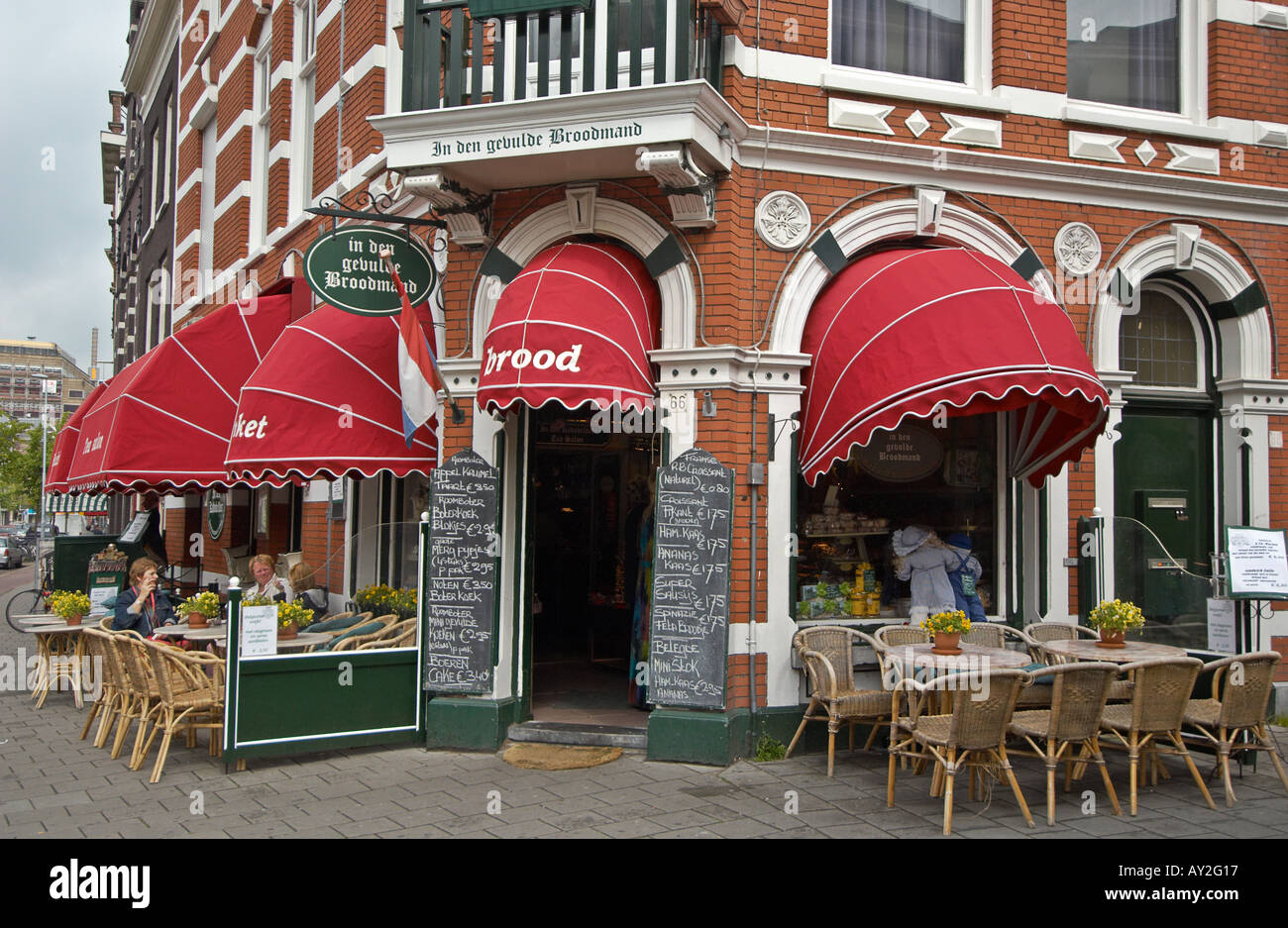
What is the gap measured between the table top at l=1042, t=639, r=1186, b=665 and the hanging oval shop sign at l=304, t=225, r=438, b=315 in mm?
5729

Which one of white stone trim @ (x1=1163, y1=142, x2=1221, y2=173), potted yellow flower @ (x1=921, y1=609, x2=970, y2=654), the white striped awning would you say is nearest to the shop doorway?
potted yellow flower @ (x1=921, y1=609, x2=970, y2=654)

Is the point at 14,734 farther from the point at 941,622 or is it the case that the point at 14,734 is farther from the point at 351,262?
the point at 941,622

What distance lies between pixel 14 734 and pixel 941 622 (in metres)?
8.26

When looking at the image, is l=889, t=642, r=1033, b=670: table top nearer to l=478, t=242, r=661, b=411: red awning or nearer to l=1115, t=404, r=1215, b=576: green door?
l=478, t=242, r=661, b=411: red awning

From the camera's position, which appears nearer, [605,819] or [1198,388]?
[605,819]

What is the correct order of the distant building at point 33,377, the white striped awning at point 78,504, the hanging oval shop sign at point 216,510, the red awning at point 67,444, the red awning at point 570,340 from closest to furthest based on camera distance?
the red awning at point 570,340 → the red awning at point 67,444 → the hanging oval shop sign at point 216,510 → the white striped awning at point 78,504 → the distant building at point 33,377

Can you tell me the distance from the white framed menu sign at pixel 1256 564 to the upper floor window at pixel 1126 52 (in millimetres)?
4151

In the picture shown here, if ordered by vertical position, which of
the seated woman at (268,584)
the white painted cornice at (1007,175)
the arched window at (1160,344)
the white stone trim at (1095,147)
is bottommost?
the seated woman at (268,584)

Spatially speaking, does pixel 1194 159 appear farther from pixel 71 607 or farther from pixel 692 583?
pixel 71 607

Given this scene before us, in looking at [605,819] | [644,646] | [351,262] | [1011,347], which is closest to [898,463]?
[1011,347]

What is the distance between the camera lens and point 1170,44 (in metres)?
9.36

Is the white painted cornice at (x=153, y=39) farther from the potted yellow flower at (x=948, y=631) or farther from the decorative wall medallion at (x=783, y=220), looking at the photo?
the potted yellow flower at (x=948, y=631)

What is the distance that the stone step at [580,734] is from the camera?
25.2ft

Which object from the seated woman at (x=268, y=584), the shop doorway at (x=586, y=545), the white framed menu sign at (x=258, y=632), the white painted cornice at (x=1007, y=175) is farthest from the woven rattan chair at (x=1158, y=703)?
the seated woman at (x=268, y=584)
